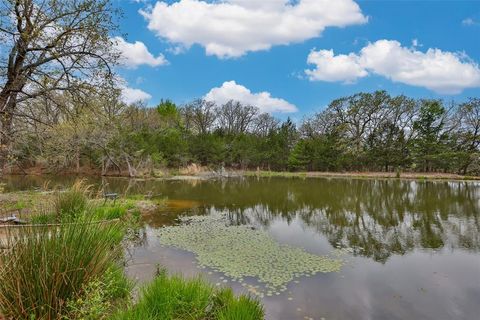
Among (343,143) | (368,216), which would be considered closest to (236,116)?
(343,143)

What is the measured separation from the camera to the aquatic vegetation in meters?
7.08

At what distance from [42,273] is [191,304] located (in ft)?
6.58

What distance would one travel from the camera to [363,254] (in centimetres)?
882

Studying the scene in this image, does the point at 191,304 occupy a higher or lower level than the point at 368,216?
higher

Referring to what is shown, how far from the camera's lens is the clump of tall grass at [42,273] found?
3.27 meters

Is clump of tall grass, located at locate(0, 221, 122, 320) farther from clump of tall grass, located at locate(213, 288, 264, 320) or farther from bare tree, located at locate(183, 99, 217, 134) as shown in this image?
bare tree, located at locate(183, 99, 217, 134)

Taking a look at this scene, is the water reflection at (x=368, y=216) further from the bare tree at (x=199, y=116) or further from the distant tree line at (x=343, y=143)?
the bare tree at (x=199, y=116)

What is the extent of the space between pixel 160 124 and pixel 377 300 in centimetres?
4234

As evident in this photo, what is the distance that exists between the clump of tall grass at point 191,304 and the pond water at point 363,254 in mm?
907

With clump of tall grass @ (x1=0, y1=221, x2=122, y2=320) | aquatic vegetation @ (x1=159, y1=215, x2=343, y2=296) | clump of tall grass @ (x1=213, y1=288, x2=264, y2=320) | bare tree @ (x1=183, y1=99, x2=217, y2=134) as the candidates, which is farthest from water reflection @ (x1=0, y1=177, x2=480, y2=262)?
bare tree @ (x1=183, y1=99, x2=217, y2=134)

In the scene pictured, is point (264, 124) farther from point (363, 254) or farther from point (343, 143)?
point (363, 254)

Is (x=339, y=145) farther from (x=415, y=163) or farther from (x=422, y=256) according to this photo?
(x=422, y=256)

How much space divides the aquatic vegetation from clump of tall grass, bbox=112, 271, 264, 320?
1490mm

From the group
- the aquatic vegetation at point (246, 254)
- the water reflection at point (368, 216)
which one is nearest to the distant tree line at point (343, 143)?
the water reflection at point (368, 216)
